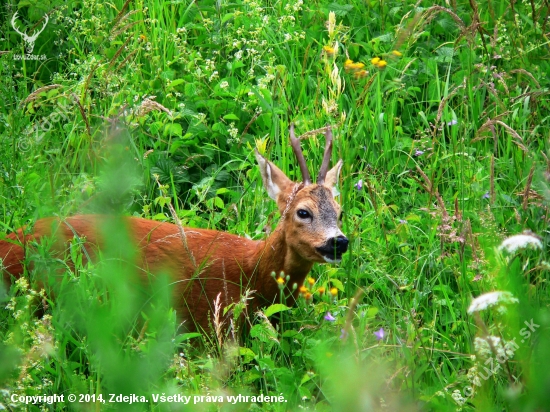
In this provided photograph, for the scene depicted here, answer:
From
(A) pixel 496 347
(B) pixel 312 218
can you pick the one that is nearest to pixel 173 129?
(B) pixel 312 218

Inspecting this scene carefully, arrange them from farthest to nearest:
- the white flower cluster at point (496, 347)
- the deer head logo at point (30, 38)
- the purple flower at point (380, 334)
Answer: the deer head logo at point (30, 38)
the purple flower at point (380, 334)
the white flower cluster at point (496, 347)

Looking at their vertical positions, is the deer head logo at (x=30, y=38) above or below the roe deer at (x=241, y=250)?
above

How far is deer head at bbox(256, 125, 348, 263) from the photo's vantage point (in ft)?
14.3

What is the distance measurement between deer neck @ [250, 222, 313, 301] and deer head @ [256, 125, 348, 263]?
40 millimetres

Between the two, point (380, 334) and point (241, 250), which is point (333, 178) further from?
point (380, 334)

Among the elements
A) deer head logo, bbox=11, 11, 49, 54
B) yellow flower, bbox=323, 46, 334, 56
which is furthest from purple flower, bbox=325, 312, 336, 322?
deer head logo, bbox=11, 11, 49, 54

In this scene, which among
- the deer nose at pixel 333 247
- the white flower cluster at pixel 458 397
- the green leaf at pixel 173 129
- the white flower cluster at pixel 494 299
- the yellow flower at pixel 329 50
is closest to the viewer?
the white flower cluster at pixel 494 299

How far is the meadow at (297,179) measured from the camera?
2.62 meters

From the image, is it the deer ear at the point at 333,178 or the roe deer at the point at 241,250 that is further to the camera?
the deer ear at the point at 333,178

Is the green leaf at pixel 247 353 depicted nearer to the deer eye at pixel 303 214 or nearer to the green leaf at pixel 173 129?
the deer eye at pixel 303 214

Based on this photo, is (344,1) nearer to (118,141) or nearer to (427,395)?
(427,395)

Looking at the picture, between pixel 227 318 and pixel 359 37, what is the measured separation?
9.44ft

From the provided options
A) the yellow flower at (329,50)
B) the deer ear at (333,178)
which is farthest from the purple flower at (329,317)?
the yellow flower at (329,50)

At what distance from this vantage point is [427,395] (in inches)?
116
